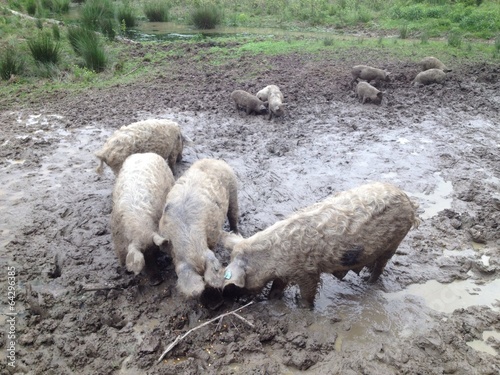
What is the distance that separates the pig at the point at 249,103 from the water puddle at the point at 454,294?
237 inches

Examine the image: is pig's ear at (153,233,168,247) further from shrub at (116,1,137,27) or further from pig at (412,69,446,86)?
shrub at (116,1,137,27)

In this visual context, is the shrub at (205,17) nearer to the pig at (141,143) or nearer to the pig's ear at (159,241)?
the pig at (141,143)

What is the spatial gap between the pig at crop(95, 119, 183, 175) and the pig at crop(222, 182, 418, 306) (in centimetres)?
305

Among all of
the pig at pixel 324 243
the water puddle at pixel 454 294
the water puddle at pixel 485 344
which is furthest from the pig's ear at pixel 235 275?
the water puddle at pixel 485 344

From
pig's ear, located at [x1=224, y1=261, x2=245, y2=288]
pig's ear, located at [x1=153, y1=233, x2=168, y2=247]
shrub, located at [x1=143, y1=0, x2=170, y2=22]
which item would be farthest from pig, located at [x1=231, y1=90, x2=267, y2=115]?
shrub, located at [x1=143, y1=0, x2=170, y2=22]

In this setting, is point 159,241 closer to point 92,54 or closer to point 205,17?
point 92,54

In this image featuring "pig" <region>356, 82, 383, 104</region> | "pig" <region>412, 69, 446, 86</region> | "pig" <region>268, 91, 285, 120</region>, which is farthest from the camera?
"pig" <region>412, 69, 446, 86</region>

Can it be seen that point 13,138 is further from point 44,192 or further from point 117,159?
point 117,159

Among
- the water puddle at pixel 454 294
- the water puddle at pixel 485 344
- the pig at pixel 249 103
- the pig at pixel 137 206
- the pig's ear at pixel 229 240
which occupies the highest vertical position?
the pig at pixel 137 206

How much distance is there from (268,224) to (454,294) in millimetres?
2564

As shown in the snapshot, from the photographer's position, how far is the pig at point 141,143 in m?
6.63

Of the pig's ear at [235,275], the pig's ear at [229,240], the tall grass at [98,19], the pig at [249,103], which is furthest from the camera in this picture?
the tall grass at [98,19]

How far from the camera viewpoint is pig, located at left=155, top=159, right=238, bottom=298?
175 inches

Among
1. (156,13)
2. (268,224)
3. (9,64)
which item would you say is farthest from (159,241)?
(156,13)
